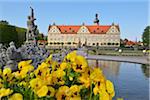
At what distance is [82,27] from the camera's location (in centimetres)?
9069

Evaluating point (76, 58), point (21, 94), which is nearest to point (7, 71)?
point (21, 94)

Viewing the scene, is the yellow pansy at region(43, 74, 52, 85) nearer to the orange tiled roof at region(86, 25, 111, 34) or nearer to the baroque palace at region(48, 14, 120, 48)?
the baroque palace at region(48, 14, 120, 48)

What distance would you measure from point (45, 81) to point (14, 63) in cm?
451

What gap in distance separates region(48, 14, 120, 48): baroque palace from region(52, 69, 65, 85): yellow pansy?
8560 cm

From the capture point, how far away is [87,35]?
89250mm

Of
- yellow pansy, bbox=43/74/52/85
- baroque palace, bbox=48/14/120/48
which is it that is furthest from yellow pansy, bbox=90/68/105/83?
baroque palace, bbox=48/14/120/48

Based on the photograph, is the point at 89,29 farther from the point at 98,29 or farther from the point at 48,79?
the point at 48,79

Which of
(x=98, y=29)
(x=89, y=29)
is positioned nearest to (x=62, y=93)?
(x=98, y=29)

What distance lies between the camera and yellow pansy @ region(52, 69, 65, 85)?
2311 millimetres

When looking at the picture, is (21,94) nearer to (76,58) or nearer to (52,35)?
(76,58)

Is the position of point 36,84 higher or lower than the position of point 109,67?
higher

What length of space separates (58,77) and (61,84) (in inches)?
2.0

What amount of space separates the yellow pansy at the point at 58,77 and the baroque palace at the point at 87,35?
85597 millimetres

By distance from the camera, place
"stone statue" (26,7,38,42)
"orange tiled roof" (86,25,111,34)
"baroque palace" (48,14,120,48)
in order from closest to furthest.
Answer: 1. "stone statue" (26,7,38,42)
2. "baroque palace" (48,14,120,48)
3. "orange tiled roof" (86,25,111,34)
